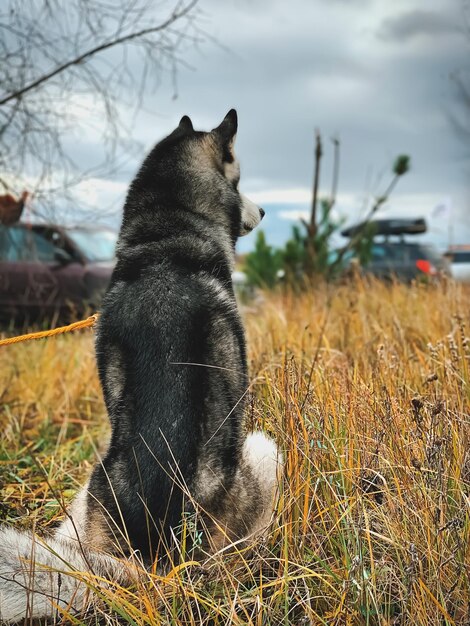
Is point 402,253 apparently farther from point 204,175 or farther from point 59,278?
point 204,175

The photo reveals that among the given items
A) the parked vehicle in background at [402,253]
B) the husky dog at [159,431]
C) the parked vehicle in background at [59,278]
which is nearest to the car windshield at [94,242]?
the parked vehicle in background at [59,278]

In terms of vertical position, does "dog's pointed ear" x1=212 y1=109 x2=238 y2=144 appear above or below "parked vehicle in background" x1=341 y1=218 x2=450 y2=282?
Result: above

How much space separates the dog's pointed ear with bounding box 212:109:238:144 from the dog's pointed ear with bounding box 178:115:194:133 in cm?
14

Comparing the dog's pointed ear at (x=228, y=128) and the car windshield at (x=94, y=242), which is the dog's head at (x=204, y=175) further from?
the car windshield at (x=94, y=242)

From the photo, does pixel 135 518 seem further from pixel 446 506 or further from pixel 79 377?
pixel 79 377

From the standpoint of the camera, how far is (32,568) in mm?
2201

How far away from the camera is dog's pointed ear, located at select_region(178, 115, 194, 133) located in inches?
137

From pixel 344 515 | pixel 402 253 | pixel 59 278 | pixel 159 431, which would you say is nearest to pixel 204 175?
pixel 159 431

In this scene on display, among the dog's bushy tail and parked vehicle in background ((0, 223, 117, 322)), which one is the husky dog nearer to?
the dog's bushy tail

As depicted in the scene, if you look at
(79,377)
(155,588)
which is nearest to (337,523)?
(155,588)

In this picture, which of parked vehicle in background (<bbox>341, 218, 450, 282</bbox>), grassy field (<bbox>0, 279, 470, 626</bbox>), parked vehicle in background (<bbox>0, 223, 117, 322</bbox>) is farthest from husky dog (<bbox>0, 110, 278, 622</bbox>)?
parked vehicle in background (<bbox>341, 218, 450, 282</bbox>)

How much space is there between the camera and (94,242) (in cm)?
1161

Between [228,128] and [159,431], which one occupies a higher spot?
[228,128]

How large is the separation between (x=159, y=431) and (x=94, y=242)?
9607 millimetres
